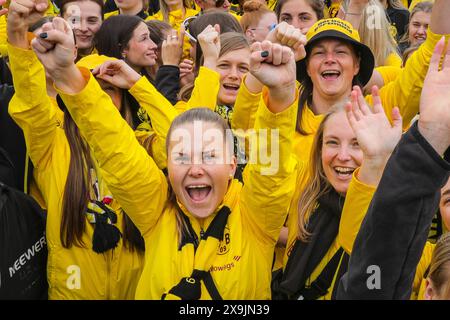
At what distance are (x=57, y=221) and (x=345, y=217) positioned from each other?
4.25 ft

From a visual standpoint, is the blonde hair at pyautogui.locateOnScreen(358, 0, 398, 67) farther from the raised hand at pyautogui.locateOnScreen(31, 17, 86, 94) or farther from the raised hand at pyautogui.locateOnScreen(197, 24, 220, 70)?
the raised hand at pyautogui.locateOnScreen(31, 17, 86, 94)

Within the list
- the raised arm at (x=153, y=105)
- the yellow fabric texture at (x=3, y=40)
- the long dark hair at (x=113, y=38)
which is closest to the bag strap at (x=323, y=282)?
the raised arm at (x=153, y=105)

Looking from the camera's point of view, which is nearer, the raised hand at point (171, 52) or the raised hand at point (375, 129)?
the raised hand at point (375, 129)

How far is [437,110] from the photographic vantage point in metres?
1.72

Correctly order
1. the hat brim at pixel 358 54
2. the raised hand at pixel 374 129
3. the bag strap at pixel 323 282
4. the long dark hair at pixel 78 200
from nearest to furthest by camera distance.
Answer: the raised hand at pixel 374 129 → the bag strap at pixel 323 282 → the long dark hair at pixel 78 200 → the hat brim at pixel 358 54

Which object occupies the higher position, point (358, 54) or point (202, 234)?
point (358, 54)

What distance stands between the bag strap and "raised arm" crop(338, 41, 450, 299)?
3.09 ft

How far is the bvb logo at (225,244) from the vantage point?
9.33 feet

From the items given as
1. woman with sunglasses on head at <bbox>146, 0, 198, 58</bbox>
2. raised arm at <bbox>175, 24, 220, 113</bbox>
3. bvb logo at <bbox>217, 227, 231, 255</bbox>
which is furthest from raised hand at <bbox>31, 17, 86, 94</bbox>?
woman with sunglasses on head at <bbox>146, 0, 198, 58</bbox>

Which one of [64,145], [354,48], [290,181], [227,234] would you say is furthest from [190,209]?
[354,48]

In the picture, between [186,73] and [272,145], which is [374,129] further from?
[186,73]

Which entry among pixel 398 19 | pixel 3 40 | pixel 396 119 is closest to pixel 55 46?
pixel 396 119

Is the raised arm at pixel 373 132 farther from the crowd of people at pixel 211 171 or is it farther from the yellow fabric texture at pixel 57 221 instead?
the yellow fabric texture at pixel 57 221

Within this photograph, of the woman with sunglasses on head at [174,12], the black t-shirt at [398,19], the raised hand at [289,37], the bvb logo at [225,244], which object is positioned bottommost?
the bvb logo at [225,244]
